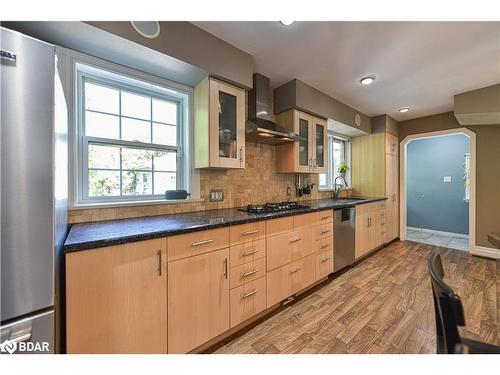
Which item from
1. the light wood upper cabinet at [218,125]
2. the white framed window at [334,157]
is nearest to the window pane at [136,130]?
the light wood upper cabinet at [218,125]

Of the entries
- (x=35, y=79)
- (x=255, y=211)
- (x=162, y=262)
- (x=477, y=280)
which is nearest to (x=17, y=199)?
(x=35, y=79)

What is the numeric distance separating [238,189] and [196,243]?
110 cm

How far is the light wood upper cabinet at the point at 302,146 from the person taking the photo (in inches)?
102

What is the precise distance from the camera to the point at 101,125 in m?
1.60

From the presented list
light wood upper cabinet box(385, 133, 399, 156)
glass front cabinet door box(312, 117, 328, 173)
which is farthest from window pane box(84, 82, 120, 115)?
light wood upper cabinet box(385, 133, 399, 156)

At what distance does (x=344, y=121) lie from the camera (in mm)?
3242

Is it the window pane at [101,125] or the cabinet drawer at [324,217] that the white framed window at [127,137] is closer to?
the window pane at [101,125]

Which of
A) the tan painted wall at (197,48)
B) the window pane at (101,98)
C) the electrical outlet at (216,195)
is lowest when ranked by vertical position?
the electrical outlet at (216,195)

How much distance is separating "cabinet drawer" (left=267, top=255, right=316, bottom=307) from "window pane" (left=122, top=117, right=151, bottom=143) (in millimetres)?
1629

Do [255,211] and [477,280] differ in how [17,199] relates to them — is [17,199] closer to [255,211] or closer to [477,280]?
[255,211]

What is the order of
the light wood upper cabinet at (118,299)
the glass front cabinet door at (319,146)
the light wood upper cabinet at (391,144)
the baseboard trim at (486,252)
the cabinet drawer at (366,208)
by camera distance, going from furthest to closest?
the light wood upper cabinet at (391,144), the baseboard trim at (486,252), the cabinet drawer at (366,208), the glass front cabinet door at (319,146), the light wood upper cabinet at (118,299)

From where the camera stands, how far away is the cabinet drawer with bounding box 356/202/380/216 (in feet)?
9.70

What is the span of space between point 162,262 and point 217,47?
1730 mm

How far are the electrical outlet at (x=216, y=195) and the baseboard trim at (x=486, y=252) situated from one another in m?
4.29
